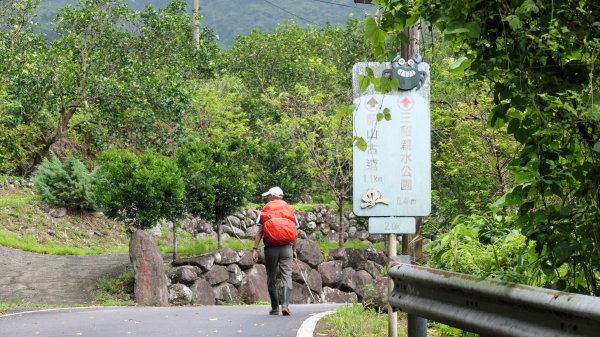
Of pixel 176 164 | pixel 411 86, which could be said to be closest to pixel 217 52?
pixel 176 164

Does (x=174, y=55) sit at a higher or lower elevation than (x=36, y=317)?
higher

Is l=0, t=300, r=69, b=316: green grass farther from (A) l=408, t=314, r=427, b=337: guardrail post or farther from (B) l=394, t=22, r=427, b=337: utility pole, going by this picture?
(A) l=408, t=314, r=427, b=337: guardrail post

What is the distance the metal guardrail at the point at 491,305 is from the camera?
11.9ft

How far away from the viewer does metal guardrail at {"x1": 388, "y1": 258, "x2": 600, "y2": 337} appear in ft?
11.9

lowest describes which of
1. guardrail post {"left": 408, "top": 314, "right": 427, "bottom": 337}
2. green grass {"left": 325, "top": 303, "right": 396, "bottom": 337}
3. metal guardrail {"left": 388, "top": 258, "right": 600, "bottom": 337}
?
green grass {"left": 325, "top": 303, "right": 396, "bottom": 337}

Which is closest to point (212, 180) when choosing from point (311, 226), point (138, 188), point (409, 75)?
point (138, 188)

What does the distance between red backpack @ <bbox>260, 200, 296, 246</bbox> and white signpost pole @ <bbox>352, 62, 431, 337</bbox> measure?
4.54m

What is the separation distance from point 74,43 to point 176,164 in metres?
8.78

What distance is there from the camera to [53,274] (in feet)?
75.3

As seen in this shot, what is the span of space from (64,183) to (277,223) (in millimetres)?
16618

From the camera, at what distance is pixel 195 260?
25.0 meters

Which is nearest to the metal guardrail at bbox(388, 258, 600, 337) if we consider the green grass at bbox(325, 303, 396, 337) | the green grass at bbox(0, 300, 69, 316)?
the green grass at bbox(325, 303, 396, 337)

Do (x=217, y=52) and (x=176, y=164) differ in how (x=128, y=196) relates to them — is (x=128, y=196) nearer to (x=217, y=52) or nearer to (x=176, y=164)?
(x=176, y=164)

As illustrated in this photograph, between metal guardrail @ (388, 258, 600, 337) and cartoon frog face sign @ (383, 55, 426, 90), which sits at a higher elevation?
cartoon frog face sign @ (383, 55, 426, 90)
